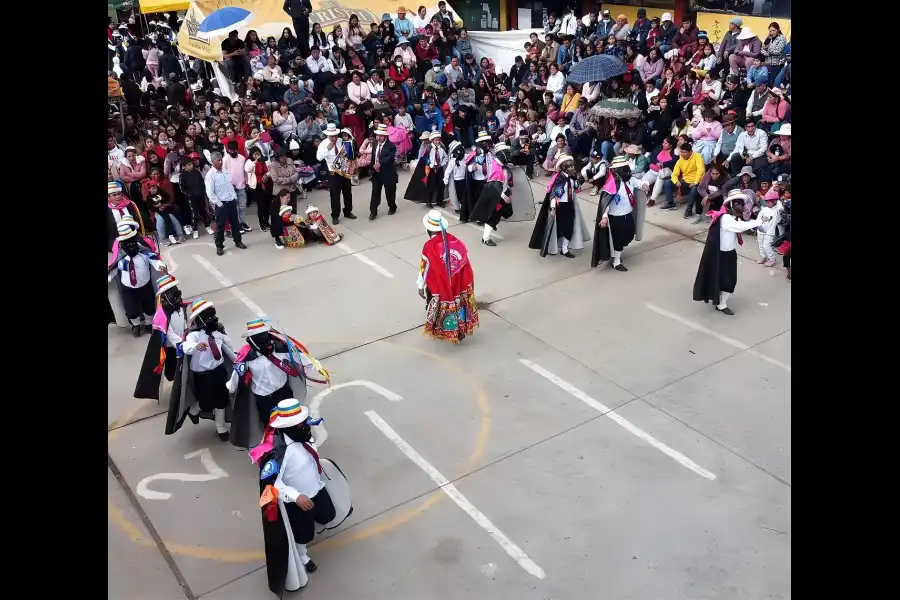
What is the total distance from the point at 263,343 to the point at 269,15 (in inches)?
556

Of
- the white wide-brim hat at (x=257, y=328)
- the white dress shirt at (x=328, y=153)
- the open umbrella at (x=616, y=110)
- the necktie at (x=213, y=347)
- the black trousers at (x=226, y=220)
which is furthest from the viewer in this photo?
the open umbrella at (x=616, y=110)

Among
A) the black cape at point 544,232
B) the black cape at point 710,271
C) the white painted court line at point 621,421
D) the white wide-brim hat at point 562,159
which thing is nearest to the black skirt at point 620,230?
the black cape at point 544,232

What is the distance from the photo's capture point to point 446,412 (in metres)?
8.51

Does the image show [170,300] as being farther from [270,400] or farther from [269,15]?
[269,15]

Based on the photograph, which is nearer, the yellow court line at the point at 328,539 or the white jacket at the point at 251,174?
the yellow court line at the point at 328,539

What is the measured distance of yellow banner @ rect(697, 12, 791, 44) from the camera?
60.8 feet

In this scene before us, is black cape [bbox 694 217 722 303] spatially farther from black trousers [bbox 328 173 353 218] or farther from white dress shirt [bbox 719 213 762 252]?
black trousers [bbox 328 173 353 218]

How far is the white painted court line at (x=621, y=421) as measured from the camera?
24.8 ft

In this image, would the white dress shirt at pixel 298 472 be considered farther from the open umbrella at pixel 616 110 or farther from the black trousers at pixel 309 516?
the open umbrella at pixel 616 110

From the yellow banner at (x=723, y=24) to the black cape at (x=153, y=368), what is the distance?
1511 centimetres

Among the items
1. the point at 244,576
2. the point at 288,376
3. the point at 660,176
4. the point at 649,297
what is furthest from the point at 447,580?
the point at 660,176
